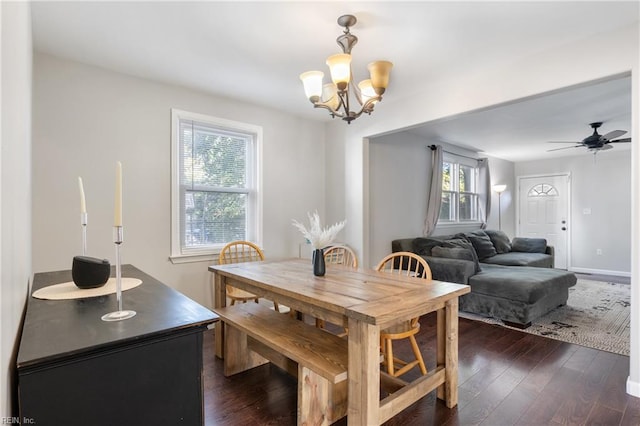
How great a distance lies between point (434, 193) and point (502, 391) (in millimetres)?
3661

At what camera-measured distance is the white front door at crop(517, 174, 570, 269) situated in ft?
23.0

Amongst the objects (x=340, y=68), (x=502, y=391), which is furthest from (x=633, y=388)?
(x=340, y=68)

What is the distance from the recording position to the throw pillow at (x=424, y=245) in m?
4.56

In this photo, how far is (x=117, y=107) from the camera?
2.86m

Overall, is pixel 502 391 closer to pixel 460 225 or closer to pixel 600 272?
pixel 460 225

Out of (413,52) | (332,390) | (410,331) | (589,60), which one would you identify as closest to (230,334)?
(332,390)

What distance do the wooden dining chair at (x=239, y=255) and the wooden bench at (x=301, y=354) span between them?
1.79 ft

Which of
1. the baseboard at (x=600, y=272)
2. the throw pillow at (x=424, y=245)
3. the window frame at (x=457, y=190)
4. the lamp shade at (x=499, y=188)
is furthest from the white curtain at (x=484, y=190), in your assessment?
the throw pillow at (x=424, y=245)

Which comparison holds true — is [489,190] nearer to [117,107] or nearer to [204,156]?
[204,156]

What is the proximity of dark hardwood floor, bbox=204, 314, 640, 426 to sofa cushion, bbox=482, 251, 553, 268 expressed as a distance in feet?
7.65

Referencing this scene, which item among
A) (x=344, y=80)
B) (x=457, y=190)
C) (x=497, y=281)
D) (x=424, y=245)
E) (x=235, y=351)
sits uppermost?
(x=344, y=80)

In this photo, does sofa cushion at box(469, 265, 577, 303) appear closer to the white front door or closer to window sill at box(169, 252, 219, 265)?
window sill at box(169, 252, 219, 265)

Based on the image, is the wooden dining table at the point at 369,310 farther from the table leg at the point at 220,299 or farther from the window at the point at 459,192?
the window at the point at 459,192

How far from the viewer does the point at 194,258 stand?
327 centimetres
